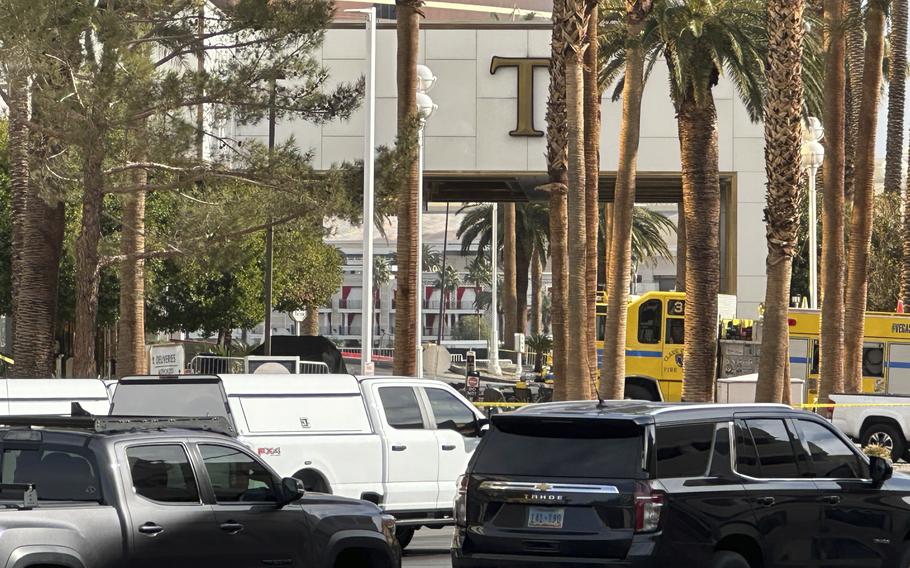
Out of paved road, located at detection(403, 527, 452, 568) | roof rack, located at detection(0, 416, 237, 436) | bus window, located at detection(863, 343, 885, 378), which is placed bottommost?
paved road, located at detection(403, 527, 452, 568)

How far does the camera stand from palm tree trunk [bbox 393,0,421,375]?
2873 cm

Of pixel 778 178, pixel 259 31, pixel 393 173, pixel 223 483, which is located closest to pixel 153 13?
pixel 259 31

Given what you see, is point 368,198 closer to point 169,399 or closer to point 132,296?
point 132,296

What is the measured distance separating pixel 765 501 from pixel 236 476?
362cm

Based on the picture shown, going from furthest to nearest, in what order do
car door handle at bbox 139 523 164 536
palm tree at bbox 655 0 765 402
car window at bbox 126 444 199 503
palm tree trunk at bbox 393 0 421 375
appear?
palm tree at bbox 655 0 765 402 → palm tree trunk at bbox 393 0 421 375 → car window at bbox 126 444 199 503 → car door handle at bbox 139 523 164 536

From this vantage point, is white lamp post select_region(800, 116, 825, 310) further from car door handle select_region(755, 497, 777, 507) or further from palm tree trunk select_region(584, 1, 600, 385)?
car door handle select_region(755, 497, 777, 507)

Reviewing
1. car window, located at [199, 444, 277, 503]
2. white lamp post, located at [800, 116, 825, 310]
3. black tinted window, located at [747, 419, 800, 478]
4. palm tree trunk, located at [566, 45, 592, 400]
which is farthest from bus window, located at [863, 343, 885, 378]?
car window, located at [199, 444, 277, 503]

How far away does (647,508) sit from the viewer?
9.37 metres

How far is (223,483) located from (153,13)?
57.6 ft

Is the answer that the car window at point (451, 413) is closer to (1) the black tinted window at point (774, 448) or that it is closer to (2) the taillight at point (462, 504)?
(2) the taillight at point (462, 504)

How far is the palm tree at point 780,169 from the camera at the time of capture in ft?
81.4

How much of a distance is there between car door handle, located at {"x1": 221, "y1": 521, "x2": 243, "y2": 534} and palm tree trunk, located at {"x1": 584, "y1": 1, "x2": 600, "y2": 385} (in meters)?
19.8

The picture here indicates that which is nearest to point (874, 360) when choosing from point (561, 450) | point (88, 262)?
point (88, 262)

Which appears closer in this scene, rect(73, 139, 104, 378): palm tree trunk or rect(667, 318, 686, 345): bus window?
rect(73, 139, 104, 378): palm tree trunk
